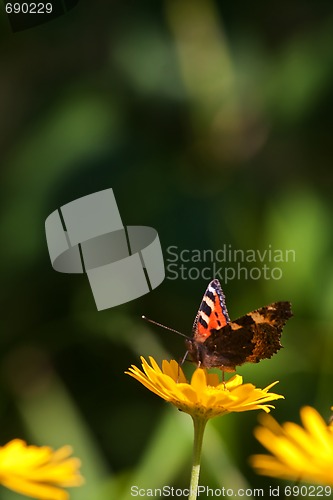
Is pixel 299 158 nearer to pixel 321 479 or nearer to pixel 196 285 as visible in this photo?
pixel 196 285

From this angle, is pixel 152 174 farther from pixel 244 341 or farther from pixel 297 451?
pixel 297 451

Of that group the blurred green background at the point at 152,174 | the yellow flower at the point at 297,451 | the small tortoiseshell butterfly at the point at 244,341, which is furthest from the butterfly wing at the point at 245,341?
the blurred green background at the point at 152,174

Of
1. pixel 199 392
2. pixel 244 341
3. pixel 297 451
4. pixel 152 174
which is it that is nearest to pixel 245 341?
pixel 244 341

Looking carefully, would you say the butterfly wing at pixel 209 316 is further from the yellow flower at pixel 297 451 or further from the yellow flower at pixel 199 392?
the yellow flower at pixel 297 451

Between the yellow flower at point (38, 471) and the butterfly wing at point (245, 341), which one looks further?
the butterfly wing at point (245, 341)

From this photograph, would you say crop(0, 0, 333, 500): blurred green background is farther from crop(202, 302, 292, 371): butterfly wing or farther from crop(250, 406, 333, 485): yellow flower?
crop(250, 406, 333, 485): yellow flower
